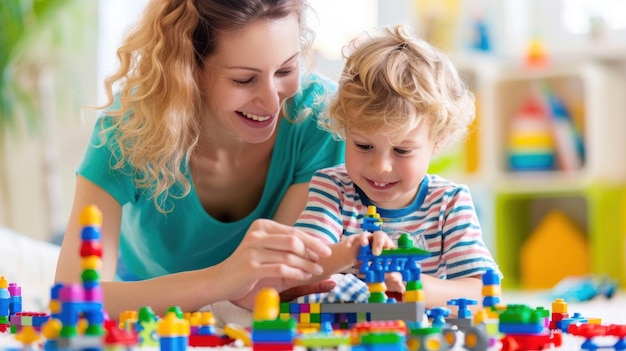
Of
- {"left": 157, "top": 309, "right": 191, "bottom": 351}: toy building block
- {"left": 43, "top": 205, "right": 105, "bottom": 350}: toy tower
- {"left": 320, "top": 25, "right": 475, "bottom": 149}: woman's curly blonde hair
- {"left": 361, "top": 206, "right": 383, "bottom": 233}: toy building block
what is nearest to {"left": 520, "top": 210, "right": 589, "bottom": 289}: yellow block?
{"left": 320, "top": 25, "right": 475, "bottom": 149}: woman's curly blonde hair

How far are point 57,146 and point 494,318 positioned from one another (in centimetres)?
309

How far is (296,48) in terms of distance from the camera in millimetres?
1417

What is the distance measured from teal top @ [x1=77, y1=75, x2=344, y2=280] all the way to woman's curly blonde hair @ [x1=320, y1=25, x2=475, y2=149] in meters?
0.21

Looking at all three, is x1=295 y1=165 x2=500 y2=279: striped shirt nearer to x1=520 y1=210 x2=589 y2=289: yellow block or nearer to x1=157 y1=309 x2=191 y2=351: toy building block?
x1=157 y1=309 x2=191 y2=351: toy building block

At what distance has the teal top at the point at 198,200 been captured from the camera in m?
1.56

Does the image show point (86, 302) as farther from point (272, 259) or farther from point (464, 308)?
point (464, 308)

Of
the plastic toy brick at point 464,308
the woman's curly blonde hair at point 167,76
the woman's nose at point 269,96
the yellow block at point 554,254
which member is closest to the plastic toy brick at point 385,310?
the plastic toy brick at point 464,308

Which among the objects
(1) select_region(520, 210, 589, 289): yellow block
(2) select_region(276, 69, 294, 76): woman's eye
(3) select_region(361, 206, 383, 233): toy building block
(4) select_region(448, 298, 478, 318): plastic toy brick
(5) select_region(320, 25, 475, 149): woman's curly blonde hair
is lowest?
(4) select_region(448, 298, 478, 318): plastic toy brick

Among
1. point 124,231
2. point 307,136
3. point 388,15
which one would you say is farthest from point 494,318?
point 388,15

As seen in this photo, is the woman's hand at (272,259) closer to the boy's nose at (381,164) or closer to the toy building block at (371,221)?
the toy building block at (371,221)

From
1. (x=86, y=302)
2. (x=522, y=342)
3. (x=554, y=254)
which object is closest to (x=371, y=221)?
(x=522, y=342)

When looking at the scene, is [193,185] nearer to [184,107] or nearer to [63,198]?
[184,107]

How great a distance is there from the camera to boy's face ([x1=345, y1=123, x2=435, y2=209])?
1.28 metres

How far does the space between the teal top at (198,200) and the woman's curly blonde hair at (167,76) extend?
6cm
